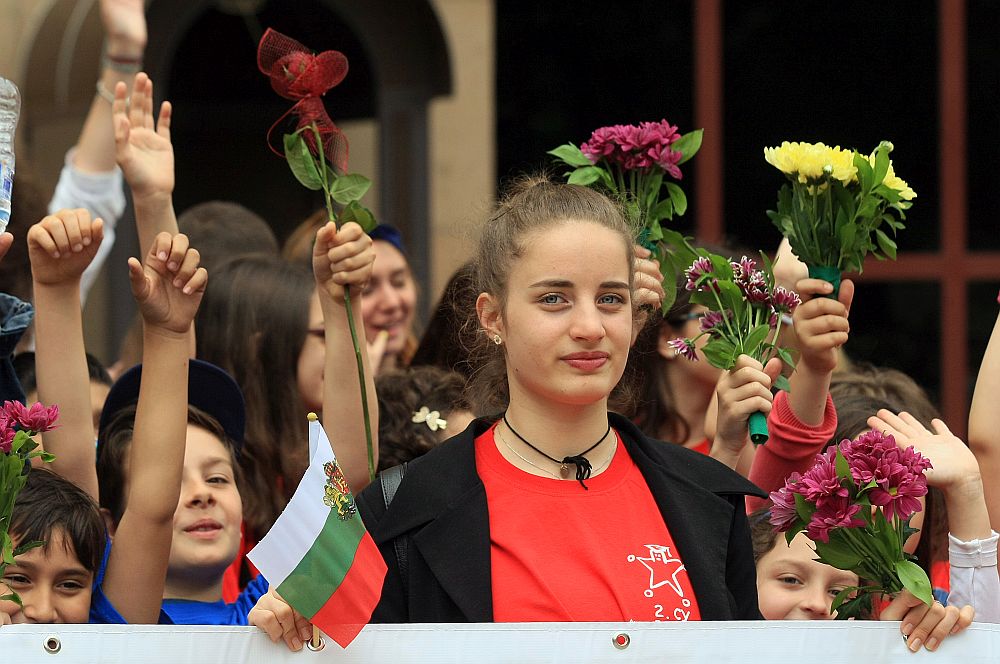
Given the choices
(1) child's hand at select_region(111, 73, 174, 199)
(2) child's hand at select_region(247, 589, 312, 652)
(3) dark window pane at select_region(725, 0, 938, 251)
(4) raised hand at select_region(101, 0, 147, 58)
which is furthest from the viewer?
(3) dark window pane at select_region(725, 0, 938, 251)

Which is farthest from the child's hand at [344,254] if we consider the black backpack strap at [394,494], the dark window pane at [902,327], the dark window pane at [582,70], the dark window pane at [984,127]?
the dark window pane at [984,127]

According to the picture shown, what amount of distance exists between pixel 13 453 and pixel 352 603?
625 mm

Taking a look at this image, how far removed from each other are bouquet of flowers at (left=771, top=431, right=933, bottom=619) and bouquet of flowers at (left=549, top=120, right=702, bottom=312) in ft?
2.70

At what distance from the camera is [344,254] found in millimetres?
3316

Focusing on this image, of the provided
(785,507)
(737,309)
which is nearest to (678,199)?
(737,309)

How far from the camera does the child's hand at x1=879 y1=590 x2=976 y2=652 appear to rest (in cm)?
274

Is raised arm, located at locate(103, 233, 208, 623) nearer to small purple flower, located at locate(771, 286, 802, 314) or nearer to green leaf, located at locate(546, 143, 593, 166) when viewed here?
green leaf, located at locate(546, 143, 593, 166)

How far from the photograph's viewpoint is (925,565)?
3709mm

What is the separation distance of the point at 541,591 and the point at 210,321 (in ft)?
6.29

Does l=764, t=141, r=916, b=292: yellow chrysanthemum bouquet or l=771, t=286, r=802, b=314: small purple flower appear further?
l=771, t=286, r=802, b=314: small purple flower

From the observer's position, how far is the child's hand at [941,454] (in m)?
2.94

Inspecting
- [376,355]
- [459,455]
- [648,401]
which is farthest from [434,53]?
[459,455]

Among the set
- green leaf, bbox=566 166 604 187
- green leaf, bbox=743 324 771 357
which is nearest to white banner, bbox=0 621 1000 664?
green leaf, bbox=743 324 771 357

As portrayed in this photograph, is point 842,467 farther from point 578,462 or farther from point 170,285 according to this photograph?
point 170,285
